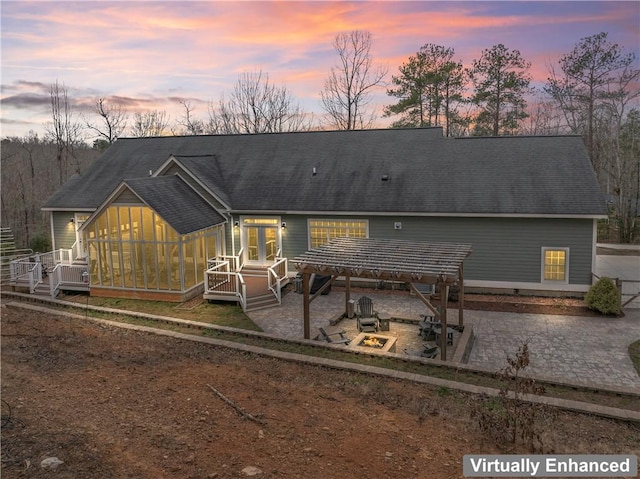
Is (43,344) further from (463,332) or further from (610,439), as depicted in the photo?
(610,439)

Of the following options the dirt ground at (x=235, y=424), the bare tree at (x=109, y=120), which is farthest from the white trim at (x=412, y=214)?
the bare tree at (x=109, y=120)

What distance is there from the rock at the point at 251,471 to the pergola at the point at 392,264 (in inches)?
217

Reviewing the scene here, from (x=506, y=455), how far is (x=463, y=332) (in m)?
6.43

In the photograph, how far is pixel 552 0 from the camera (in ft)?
67.1

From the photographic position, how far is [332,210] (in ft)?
59.6

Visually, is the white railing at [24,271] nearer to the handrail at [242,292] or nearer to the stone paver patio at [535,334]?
the handrail at [242,292]

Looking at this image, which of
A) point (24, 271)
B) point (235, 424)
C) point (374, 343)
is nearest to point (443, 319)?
point (374, 343)

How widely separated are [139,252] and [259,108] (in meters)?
27.6

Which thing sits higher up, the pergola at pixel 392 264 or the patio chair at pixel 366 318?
the pergola at pixel 392 264

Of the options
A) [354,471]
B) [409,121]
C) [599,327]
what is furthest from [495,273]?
[409,121]

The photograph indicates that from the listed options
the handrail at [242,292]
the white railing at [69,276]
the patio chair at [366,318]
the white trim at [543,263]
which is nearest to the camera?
the patio chair at [366,318]

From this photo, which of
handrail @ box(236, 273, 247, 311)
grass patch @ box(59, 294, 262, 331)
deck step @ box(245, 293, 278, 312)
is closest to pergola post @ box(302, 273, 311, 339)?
grass patch @ box(59, 294, 262, 331)

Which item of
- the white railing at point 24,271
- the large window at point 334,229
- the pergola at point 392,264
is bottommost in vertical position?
the white railing at point 24,271

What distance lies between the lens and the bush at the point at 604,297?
14.4m
